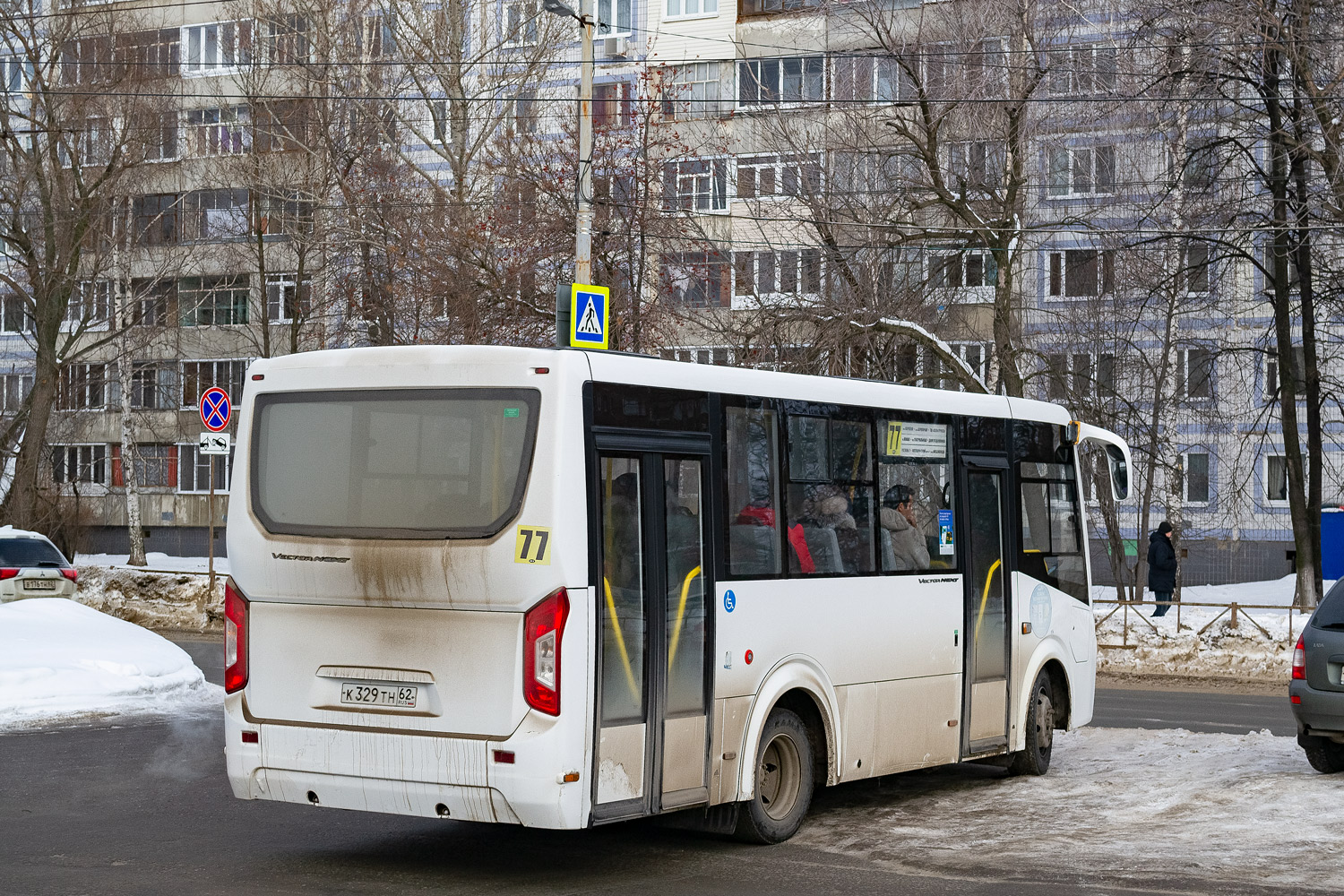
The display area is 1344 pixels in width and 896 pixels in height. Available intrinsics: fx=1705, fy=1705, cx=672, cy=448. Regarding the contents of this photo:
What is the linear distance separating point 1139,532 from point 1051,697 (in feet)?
78.9

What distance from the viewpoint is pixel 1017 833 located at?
33.4 feet

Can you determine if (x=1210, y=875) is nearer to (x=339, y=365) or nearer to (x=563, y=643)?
(x=563, y=643)

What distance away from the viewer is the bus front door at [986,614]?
11953 mm

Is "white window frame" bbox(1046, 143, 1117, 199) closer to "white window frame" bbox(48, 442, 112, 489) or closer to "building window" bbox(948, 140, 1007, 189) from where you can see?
"building window" bbox(948, 140, 1007, 189)

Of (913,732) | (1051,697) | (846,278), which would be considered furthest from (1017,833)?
(846,278)

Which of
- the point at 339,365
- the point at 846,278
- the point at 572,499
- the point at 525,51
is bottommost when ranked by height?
the point at 572,499

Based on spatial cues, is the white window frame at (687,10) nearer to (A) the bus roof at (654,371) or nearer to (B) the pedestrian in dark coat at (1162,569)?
(B) the pedestrian in dark coat at (1162,569)

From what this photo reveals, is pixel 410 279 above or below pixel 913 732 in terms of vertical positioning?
above

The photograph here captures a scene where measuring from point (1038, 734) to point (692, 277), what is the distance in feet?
62.5

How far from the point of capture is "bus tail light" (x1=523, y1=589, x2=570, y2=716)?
8250mm

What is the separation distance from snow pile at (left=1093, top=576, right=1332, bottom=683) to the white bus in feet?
47.1

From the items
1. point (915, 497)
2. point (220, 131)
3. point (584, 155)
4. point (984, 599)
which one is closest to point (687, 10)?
point (220, 131)

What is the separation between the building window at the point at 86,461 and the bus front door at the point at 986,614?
1758 inches

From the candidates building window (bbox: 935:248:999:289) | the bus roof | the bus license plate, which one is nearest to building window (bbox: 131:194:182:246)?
building window (bbox: 935:248:999:289)
